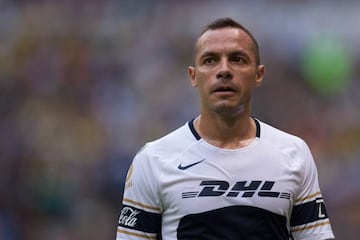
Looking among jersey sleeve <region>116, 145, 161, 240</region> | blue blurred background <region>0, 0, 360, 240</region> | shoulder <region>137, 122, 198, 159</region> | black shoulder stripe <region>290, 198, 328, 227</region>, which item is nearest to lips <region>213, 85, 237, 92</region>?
shoulder <region>137, 122, 198, 159</region>

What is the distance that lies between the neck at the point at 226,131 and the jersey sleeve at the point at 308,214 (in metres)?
0.23

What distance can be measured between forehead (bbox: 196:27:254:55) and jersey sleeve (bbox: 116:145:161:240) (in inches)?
17.7

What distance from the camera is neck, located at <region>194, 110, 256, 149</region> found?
8.70 ft

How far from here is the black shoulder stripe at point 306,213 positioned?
8.63 feet

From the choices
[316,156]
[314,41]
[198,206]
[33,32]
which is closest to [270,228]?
[198,206]

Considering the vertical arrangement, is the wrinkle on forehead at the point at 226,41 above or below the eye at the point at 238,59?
above

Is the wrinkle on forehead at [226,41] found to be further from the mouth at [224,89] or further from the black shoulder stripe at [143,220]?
the black shoulder stripe at [143,220]

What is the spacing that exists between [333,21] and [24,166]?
2607 millimetres

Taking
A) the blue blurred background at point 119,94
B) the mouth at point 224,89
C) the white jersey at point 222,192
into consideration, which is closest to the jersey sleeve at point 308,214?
the white jersey at point 222,192

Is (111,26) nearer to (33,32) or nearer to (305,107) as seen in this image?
(33,32)

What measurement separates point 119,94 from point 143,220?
11.0 feet

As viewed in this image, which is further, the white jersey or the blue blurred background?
the blue blurred background

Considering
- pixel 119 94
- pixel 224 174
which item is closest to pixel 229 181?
pixel 224 174

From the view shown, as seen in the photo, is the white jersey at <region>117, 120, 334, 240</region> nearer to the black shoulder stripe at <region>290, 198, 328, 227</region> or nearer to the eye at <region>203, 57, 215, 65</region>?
the black shoulder stripe at <region>290, 198, 328, 227</region>
